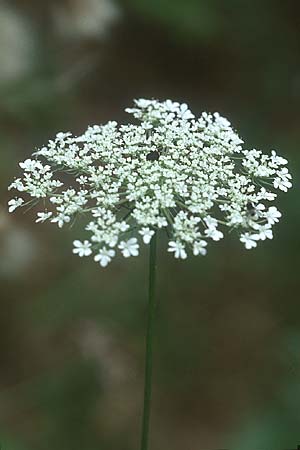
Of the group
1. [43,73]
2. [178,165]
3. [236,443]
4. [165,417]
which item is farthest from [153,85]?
[178,165]

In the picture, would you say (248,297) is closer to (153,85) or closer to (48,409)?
(48,409)

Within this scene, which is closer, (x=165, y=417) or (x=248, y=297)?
(x=165, y=417)

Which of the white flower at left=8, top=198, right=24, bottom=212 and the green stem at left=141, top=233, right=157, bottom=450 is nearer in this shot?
the green stem at left=141, top=233, right=157, bottom=450

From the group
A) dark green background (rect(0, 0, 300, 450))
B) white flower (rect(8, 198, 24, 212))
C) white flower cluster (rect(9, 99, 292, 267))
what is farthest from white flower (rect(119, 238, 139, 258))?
dark green background (rect(0, 0, 300, 450))

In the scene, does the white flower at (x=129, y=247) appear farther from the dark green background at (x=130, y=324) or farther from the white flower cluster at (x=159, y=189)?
the dark green background at (x=130, y=324)

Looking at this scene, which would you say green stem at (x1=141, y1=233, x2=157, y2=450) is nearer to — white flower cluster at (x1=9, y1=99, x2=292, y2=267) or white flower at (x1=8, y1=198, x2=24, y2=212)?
white flower cluster at (x1=9, y1=99, x2=292, y2=267)

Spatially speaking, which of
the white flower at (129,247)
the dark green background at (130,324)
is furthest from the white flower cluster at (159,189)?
the dark green background at (130,324)

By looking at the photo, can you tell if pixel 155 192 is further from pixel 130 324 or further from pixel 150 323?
pixel 130 324

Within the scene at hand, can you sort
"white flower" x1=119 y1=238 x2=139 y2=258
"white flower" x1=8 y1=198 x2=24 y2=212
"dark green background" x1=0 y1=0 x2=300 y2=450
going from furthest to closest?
"dark green background" x1=0 y1=0 x2=300 y2=450 < "white flower" x1=8 y1=198 x2=24 y2=212 < "white flower" x1=119 y1=238 x2=139 y2=258

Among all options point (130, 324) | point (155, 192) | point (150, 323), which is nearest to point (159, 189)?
point (155, 192)
